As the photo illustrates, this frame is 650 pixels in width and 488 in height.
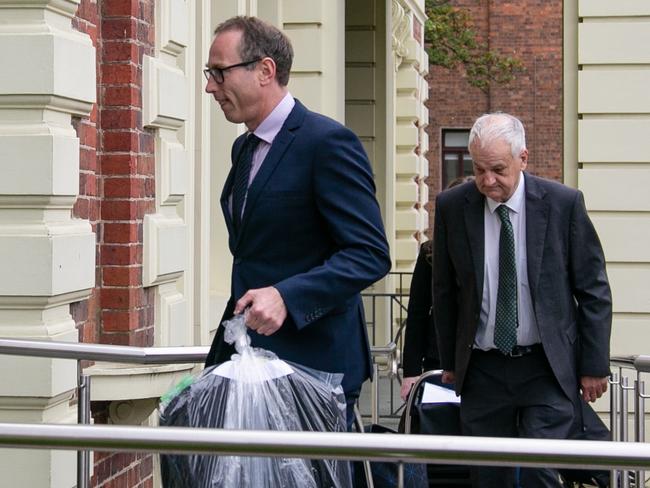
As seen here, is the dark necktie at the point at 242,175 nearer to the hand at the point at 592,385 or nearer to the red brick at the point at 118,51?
the hand at the point at 592,385

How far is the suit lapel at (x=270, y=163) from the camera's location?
430 cm

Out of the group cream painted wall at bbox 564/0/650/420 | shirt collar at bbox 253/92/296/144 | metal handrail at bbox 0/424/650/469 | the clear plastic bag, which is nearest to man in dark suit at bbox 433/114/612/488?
shirt collar at bbox 253/92/296/144

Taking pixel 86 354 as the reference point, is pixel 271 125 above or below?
above

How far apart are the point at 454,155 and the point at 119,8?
2524 centimetres

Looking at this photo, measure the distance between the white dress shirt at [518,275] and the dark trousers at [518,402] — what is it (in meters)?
0.07

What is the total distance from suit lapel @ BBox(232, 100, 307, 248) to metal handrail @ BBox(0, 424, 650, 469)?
44.8 inches

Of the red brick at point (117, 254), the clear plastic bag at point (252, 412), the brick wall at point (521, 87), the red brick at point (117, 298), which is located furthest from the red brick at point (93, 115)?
the brick wall at point (521, 87)

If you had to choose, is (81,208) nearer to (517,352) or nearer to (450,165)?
(517,352)

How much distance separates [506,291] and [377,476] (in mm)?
1174

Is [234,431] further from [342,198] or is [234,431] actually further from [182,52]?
[182,52]

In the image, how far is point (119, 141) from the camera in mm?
6738

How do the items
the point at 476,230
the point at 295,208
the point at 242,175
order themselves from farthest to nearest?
the point at 476,230
the point at 242,175
the point at 295,208

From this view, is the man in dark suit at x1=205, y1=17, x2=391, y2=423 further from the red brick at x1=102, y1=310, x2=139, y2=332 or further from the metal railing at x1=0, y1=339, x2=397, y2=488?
the red brick at x1=102, y1=310, x2=139, y2=332

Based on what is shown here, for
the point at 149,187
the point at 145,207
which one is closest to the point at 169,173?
the point at 149,187
